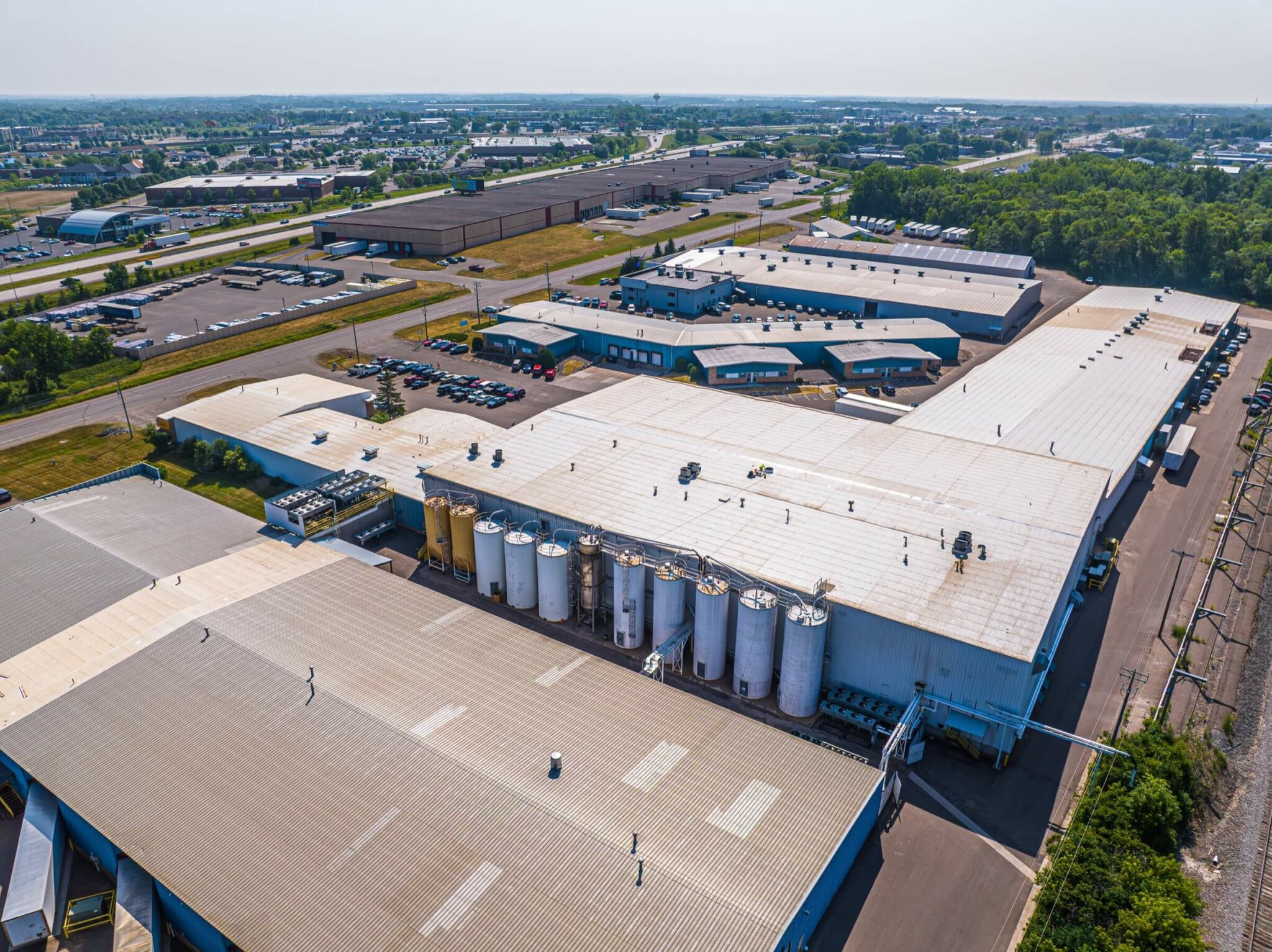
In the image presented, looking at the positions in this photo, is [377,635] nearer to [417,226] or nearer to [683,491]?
[683,491]

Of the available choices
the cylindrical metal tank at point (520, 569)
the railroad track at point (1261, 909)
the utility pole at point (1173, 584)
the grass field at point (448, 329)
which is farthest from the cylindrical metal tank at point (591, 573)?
the grass field at point (448, 329)

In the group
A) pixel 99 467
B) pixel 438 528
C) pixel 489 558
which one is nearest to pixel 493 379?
pixel 99 467

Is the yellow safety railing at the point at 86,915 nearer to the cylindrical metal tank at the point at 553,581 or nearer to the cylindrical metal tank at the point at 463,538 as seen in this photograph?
the cylindrical metal tank at the point at 553,581

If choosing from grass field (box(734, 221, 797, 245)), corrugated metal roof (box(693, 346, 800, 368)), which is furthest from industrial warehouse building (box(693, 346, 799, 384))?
grass field (box(734, 221, 797, 245))

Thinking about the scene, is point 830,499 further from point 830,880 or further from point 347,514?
point 347,514

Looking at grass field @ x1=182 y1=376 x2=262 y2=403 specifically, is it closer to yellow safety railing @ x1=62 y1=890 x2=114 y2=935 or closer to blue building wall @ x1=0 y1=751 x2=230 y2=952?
blue building wall @ x1=0 y1=751 x2=230 y2=952

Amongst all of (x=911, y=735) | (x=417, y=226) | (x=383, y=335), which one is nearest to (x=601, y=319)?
(x=383, y=335)
